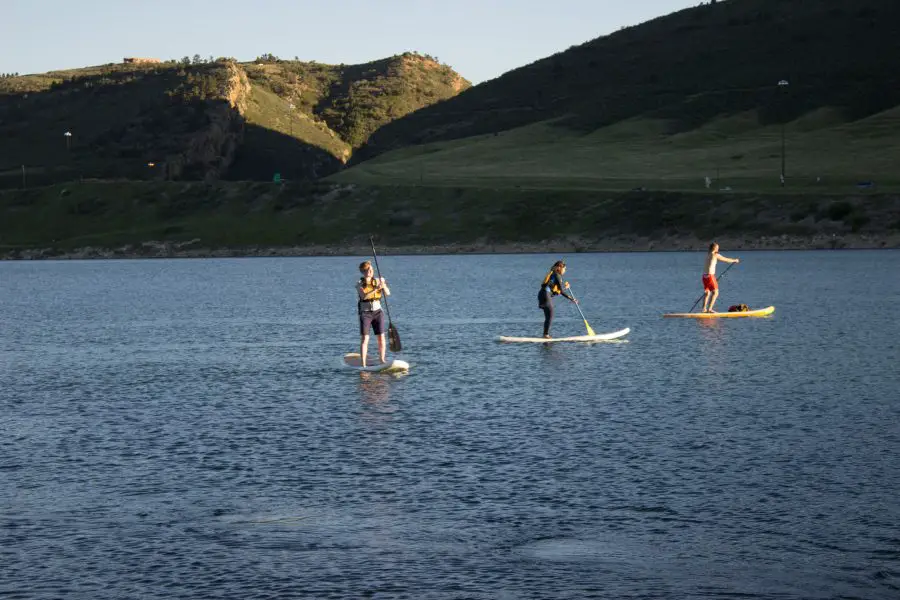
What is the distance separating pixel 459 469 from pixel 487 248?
131m

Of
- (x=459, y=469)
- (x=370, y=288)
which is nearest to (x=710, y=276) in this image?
(x=370, y=288)

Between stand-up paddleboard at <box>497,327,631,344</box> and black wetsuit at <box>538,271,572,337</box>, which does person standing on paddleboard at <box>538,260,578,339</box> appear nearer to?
black wetsuit at <box>538,271,572,337</box>

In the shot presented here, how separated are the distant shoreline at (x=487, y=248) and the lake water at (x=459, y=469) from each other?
92676mm

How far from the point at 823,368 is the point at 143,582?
20.2 metres

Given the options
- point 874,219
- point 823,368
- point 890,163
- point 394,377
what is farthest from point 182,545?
point 890,163

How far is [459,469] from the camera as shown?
57.8ft

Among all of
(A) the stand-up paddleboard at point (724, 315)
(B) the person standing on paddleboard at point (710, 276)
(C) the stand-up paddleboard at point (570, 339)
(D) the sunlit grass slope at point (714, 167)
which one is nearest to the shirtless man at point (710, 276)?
(B) the person standing on paddleboard at point (710, 276)

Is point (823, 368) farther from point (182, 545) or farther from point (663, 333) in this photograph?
point (182, 545)

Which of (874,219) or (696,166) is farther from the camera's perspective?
(696,166)

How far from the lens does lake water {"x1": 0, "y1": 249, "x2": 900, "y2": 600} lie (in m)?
12.8

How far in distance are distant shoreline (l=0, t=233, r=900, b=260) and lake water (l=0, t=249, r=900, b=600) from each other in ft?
304

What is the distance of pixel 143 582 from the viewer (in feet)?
41.2

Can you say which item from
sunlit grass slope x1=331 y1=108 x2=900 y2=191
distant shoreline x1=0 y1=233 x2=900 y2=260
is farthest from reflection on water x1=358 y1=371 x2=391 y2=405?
sunlit grass slope x1=331 y1=108 x2=900 y2=191

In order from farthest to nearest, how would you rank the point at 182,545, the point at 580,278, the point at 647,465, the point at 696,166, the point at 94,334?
the point at 696,166 < the point at 580,278 < the point at 94,334 < the point at 647,465 < the point at 182,545
